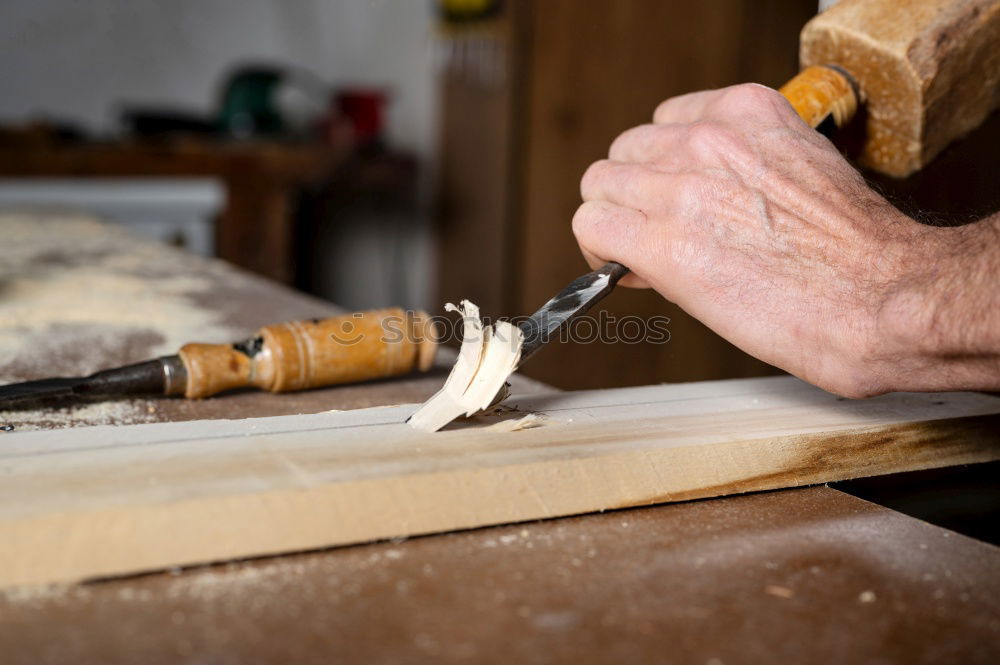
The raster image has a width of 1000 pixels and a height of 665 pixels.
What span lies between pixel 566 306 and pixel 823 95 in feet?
1.35

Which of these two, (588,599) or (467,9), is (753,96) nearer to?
(588,599)

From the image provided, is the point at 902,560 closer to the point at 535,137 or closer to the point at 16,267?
the point at 16,267

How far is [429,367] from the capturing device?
1.12m

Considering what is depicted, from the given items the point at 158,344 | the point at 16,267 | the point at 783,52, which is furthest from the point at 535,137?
the point at 158,344

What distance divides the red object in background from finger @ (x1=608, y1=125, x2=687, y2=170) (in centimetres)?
317

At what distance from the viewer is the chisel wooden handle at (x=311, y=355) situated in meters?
0.96

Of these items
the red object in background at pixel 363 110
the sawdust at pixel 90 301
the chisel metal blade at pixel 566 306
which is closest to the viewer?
the chisel metal blade at pixel 566 306

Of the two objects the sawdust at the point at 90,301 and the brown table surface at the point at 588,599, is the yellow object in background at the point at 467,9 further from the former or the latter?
the brown table surface at the point at 588,599

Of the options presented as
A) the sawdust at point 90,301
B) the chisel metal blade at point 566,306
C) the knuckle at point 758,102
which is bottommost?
the sawdust at point 90,301

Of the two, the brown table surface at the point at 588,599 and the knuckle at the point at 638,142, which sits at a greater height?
the knuckle at the point at 638,142

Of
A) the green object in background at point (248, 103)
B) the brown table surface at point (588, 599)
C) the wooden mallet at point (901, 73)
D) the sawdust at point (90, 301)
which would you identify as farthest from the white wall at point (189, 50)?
the brown table surface at point (588, 599)

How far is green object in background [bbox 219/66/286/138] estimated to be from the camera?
156 inches

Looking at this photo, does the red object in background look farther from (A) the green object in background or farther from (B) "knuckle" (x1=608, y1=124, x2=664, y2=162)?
(B) "knuckle" (x1=608, y1=124, x2=664, y2=162)

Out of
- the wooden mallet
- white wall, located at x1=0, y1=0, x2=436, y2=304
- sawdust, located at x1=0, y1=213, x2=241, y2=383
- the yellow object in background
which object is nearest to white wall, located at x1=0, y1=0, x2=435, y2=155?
white wall, located at x1=0, y1=0, x2=436, y2=304
